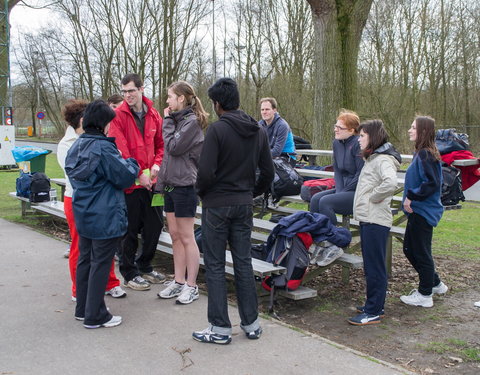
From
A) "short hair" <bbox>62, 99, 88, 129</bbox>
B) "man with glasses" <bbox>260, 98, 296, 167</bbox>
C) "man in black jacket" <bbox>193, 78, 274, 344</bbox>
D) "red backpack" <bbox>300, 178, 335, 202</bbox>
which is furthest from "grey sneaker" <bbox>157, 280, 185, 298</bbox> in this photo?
"man with glasses" <bbox>260, 98, 296, 167</bbox>

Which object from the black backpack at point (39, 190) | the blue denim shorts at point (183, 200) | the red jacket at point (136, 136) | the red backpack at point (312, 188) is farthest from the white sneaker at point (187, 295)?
the black backpack at point (39, 190)

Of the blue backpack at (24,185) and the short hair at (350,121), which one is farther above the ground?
the short hair at (350,121)

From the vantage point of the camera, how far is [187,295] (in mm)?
5238

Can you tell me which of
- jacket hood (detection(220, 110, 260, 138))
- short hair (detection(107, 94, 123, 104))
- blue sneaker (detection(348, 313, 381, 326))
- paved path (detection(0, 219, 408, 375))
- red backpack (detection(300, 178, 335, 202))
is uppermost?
short hair (detection(107, 94, 123, 104))

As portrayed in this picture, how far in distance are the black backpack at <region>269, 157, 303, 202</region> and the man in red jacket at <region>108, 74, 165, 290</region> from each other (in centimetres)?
173

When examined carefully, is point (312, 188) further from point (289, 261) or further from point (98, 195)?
point (98, 195)

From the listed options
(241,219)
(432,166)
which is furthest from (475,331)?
(241,219)

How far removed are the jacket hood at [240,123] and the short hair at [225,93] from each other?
0.22 feet

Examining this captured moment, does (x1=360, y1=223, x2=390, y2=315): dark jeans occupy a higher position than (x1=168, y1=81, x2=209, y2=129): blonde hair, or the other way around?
(x1=168, y1=81, x2=209, y2=129): blonde hair

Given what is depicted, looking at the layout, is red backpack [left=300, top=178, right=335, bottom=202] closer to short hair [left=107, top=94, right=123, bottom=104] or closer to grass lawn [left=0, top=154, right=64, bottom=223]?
short hair [left=107, top=94, right=123, bottom=104]

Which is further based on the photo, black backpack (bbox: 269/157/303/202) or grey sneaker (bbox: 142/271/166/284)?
black backpack (bbox: 269/157/303/202)

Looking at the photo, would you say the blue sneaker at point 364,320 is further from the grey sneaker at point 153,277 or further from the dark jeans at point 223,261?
the grey sneaker at point 153,277

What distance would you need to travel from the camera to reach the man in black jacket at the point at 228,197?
4.11 m

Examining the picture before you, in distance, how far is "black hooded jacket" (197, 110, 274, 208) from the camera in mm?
4078
